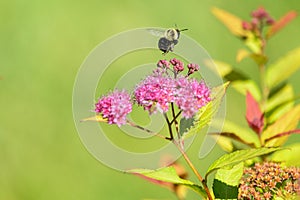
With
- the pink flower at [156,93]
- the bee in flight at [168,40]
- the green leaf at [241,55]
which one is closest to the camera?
the pink flower at [156,93]

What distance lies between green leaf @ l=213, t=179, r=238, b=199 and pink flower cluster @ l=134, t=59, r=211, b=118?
12 cm

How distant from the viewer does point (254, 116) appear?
97 cm

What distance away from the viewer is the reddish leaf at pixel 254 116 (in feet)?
3.15

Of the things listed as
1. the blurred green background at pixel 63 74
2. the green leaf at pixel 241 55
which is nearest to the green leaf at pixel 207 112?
the green leaf at pixel 241 55

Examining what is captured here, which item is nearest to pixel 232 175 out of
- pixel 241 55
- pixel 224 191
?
pixel 224 191

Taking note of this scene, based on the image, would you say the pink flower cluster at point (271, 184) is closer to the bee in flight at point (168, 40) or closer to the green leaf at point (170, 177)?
the green leaf at point (170, 177)

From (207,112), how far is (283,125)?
277mm

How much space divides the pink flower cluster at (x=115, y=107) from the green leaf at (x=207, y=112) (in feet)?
0.29

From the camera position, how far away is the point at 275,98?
118cm

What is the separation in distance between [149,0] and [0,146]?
92 centimetres

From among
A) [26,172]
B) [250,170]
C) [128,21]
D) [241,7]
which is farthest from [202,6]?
[250,170]

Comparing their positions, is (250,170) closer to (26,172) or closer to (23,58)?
Result: (26,172)

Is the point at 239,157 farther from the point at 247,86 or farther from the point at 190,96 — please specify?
the point at 247,86

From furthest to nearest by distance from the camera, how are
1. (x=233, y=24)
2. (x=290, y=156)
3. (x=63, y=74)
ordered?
(x=63, y=74) < (x=233, y=24) < (x=290, y=156)
